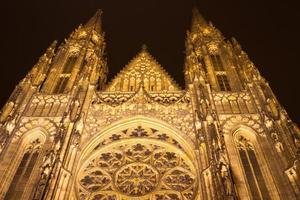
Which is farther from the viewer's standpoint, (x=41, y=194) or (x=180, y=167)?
(x=180, y=167)

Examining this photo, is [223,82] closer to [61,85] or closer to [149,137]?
[149,137]

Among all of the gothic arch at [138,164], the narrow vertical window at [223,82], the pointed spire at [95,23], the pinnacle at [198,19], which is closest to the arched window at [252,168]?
the gothic arch at [138,164]

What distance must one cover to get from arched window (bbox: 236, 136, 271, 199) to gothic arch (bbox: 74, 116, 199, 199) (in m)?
2.10

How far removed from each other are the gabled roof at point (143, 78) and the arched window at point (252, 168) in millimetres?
5073

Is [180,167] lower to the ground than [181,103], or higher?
lower

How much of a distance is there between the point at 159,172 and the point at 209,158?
2.10 m

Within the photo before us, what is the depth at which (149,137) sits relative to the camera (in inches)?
742

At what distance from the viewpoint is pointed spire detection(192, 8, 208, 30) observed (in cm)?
3056

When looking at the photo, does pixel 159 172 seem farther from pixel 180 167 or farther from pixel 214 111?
pixel 214 111

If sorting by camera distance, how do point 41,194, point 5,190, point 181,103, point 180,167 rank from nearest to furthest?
1. point 41,194
2. point 5,190
3. point 180,167
4. point 181,103

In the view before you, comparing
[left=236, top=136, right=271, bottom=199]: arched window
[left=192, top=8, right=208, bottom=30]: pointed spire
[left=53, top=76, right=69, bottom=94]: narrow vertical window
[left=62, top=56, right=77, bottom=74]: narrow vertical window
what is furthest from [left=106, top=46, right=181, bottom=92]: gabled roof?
[left=192, top=8, right=208, bottom=30]: pointed spire

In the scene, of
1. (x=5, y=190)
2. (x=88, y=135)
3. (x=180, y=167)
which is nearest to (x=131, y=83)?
(x=88, y=135)

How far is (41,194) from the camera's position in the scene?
14297mm

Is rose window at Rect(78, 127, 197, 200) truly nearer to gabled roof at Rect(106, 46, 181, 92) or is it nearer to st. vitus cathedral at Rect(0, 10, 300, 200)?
st. vitus cathedral at Rect(0, 10, 300, 200)
